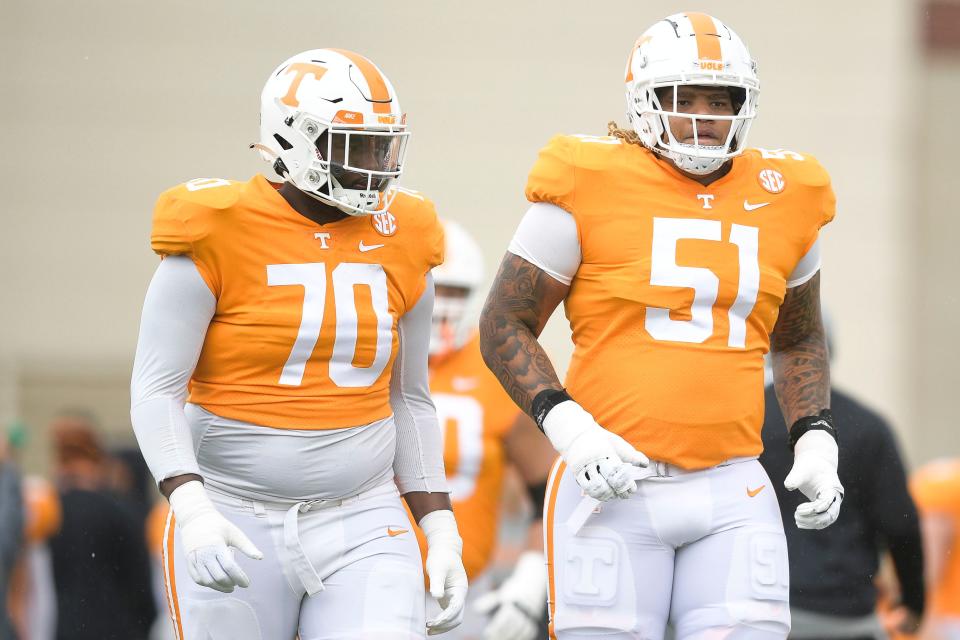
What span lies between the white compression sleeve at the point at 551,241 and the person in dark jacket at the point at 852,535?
54.0 inches

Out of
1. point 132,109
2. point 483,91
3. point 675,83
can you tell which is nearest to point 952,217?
point 483,91

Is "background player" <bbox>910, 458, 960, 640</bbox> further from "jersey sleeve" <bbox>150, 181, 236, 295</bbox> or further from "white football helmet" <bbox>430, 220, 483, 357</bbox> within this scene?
"jersey sleeve" <bbox>150, 181, 236, 295</bbox>

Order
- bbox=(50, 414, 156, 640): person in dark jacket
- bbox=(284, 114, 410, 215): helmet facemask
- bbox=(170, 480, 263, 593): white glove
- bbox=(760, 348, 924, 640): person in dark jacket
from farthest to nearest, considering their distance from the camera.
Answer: bbox=(50, 414, 156, 640): person in dark jacket → bbox=(760, 348, 924, 640): person in dark jacket → bbox=(284, 114, 410, 215): helmet facemask → bbox=(170, 480, 263, 593): white glove

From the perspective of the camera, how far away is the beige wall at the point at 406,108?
14195mm

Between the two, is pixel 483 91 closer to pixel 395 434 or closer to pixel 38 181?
pixel 38 181

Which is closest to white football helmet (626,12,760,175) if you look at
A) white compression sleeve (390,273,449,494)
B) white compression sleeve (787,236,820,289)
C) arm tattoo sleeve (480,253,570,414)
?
white compression sleeve (787,236,820,289)

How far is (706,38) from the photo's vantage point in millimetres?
3902

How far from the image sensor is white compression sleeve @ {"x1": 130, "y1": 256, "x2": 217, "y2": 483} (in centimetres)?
360

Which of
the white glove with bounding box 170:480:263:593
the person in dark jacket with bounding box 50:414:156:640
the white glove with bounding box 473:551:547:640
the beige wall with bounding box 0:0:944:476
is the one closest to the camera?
the white glove with bounding box 170:480:263:593

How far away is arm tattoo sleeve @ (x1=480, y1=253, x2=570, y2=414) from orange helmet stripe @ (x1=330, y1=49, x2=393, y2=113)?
0.48m

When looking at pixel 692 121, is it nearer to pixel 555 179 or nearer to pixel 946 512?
pixel 555 179

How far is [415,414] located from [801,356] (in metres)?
1.00

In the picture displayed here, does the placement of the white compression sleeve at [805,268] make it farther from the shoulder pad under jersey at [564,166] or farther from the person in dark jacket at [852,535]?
the person in dark jacket at [852,535]

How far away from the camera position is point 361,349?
376 cm
